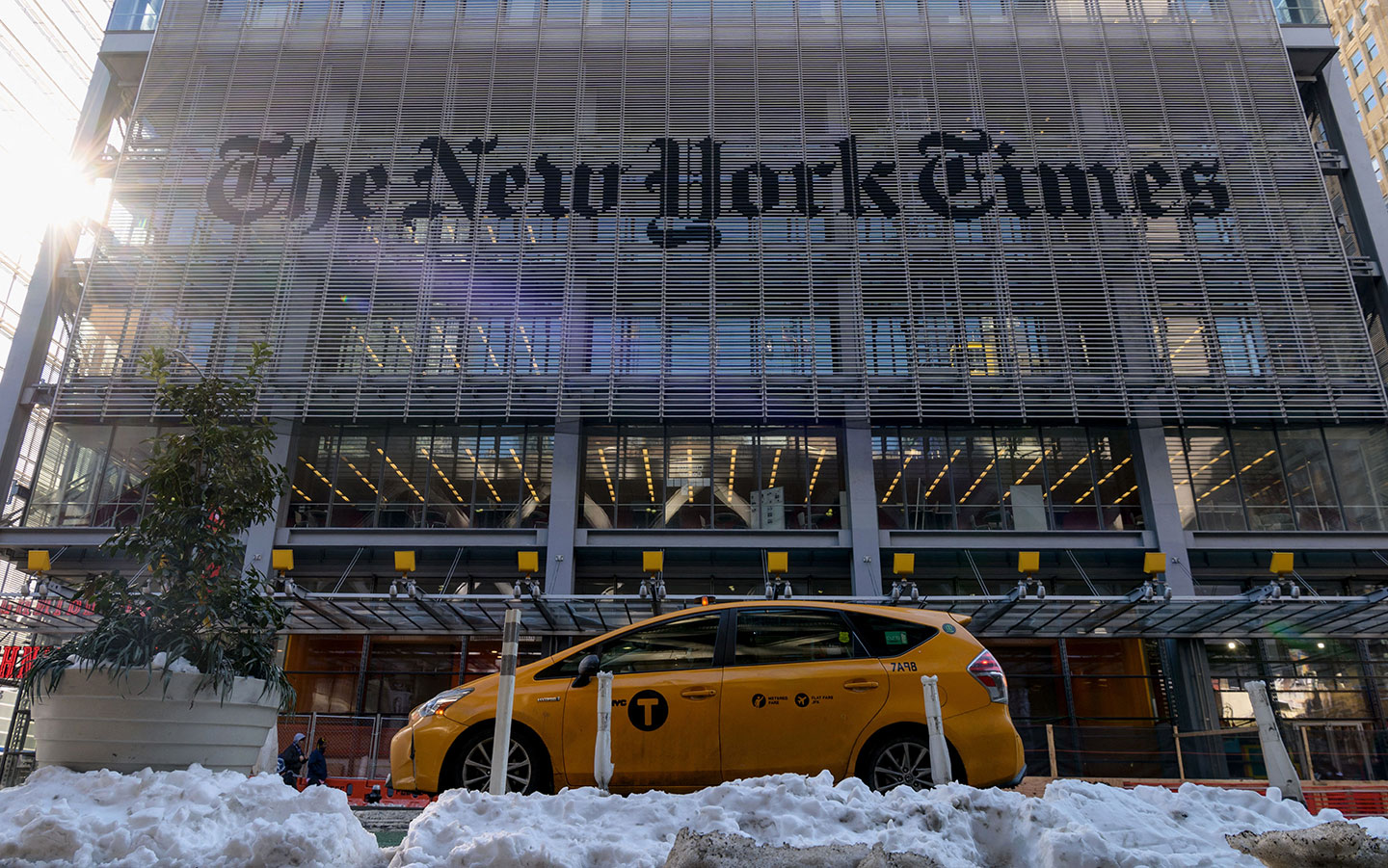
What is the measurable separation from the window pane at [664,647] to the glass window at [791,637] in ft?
0.88

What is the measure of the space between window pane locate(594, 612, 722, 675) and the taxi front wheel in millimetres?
1450

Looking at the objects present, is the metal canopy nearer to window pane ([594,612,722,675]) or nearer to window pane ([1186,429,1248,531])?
window pane ([1186,429,1248,531])

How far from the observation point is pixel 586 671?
23.4 feet

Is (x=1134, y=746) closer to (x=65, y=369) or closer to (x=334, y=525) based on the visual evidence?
(x=334, y=525)

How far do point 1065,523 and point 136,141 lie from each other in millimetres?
25653

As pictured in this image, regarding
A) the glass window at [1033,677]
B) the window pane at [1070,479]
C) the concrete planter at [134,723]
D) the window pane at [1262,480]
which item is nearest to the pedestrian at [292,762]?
the concrete planter at [134,723]

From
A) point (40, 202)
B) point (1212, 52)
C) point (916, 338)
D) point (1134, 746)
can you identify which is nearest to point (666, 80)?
point (916, 338)

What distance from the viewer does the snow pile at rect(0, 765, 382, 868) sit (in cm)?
412

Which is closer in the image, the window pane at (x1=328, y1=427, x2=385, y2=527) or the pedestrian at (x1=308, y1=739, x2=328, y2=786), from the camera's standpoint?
the pedestrian at (x1=308, y1=739, x2=328, y2=786)

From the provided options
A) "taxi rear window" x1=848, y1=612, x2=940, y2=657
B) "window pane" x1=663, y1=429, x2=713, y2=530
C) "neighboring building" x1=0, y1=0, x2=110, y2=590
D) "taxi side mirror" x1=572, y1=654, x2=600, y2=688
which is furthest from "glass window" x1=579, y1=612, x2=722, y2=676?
"neighboring building" x1=0, y1=0, x2=110, y2=590

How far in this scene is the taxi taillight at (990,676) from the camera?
6.83 metres

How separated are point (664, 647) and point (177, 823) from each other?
3738 millimetres

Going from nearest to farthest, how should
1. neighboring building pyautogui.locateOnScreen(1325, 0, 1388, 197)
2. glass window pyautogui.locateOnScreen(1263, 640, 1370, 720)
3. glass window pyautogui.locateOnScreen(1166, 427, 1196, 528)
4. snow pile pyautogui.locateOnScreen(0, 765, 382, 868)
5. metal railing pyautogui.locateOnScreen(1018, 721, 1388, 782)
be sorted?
snow pile pyautogui.locateOnScreen(0, 765, 382, 868) → metal railing pyautogui.locateOnScreen(1018, 721, 1388, 782) → glass window pyautogui.locateOnScreen(1263, 640, 1370, 720) → glass window pyautogui.locateOnScreen(1166, 427, 1196, 528) → neighboring building pyautogui.locateOnScreen(1325, 0, 1388, 197)

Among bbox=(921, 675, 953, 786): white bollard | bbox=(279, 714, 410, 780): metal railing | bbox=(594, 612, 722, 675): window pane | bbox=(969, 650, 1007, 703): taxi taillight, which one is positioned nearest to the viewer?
bbox=(921, 675, 953, 786): white bollard
